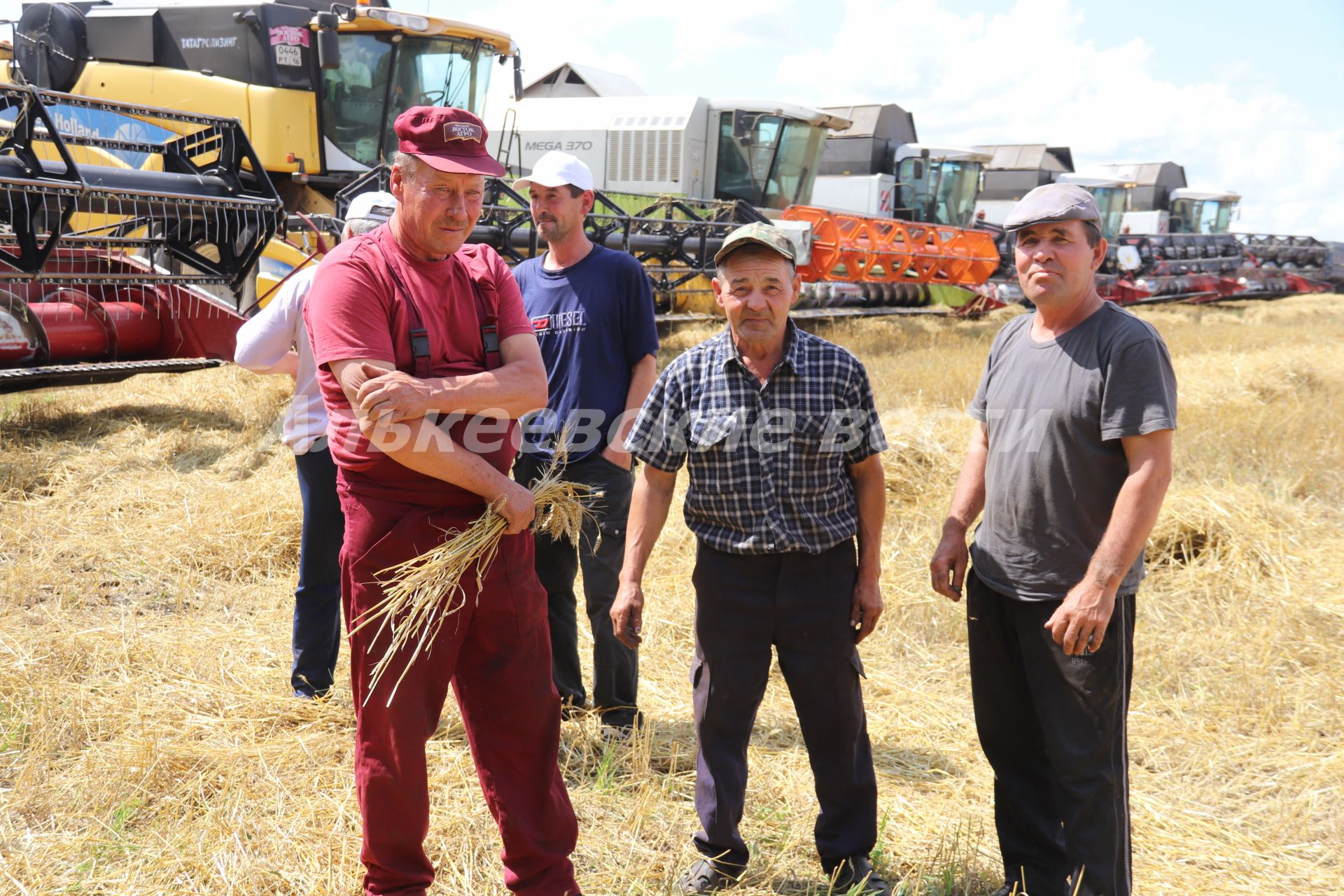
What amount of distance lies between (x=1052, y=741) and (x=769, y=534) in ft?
2.53

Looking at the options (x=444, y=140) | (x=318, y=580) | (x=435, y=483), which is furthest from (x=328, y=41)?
(x=435, y=483)

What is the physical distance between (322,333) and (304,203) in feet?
32.7

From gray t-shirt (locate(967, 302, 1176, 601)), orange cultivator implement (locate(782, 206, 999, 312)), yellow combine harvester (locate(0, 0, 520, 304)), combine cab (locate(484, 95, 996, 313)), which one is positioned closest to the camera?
gray t-shirt (locate(967, 302, 1176, 601))

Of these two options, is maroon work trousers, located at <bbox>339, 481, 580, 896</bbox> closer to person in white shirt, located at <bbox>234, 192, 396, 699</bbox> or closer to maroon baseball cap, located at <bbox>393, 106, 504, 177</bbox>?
maroon baseball cap, located at <bbox>393, 106, 504, 177</bbox>

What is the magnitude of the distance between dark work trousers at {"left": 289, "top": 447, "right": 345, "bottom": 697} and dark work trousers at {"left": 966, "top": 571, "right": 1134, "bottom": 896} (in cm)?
202

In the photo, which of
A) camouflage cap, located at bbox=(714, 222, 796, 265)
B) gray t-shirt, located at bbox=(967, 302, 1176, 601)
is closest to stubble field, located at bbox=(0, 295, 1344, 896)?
gray t-shirt, located at bbox=(967, 302, 1176, 601)

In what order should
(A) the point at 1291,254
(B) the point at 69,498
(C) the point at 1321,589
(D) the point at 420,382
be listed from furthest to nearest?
(A) the point at 1291,254 → (B) the point at 69,498 → (C) the point at 1321,589 → (D) the point at 420,382

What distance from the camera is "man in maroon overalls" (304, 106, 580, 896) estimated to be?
208 centimetres

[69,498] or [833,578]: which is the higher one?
[833,578]

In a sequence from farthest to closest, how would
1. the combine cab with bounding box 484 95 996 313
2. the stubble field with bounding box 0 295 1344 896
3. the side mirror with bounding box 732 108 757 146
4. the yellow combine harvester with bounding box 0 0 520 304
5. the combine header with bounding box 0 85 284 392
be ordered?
the side mirror with bounding box 732 108 757 146
the combine cab with bounding box 484 95 996 313
the yellow combine harvester with bounding box 0 0 520 304
the combine header with bounding box 0 85 284 392
the stubble field with bounding box 0 295 1344 896

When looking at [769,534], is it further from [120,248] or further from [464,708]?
[120,248]

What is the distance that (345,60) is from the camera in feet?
36.0

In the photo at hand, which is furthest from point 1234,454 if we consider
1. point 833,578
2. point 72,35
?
point 72,35

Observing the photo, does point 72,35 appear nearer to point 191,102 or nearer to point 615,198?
point 191,102
